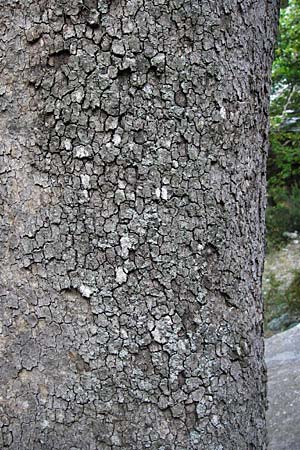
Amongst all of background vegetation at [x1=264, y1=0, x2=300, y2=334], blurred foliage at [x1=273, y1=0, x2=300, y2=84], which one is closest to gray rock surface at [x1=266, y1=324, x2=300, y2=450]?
background vegetation at [x1=264, y1=0, x2=300, y2=334]

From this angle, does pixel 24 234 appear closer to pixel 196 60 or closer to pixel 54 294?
pixel 54 294

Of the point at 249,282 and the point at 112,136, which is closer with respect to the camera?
the point at 112,136

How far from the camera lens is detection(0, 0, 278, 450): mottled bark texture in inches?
34.0

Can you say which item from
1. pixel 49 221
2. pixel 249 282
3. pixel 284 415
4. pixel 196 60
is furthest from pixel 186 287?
pixel 284 415

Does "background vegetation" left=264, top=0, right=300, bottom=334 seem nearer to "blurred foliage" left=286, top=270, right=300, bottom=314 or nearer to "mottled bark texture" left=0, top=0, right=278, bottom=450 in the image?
"blurred foliage" left=286, top=270, right=300, bottom=314

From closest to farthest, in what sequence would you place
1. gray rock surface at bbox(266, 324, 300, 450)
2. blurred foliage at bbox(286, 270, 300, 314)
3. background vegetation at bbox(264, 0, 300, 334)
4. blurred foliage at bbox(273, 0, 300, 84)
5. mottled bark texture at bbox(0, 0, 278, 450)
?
mottled bark texture at bbox(0, 0, 278, 450) → gray rock surface at bbox(266, 324, 300, 450) → blurred foliage at bbox(286, 270, 300, 314) → background vegetation at bbox(264, 0, 300, 334) → blurred foliage at bbox(273, 0, 300, 84)

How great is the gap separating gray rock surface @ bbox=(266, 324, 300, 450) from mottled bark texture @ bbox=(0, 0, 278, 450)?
1.25 m

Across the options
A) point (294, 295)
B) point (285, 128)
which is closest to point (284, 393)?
point (294, 295)

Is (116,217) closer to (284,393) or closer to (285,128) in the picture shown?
(284,393)

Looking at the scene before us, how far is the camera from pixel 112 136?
0.87m

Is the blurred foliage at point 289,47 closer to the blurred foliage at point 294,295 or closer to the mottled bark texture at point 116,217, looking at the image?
the blurred foliage at point 294,295

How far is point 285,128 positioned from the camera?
19.5 feet

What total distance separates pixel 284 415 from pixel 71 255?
A: 1622 millimetres

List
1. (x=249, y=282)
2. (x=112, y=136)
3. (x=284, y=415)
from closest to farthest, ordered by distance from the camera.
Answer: (x=112, y=136) → (x=249, y=282) → (x=284, y=415)
